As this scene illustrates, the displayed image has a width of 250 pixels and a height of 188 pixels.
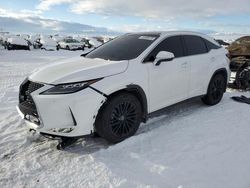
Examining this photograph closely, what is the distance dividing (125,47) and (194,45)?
1544 mm

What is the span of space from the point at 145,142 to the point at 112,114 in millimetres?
722

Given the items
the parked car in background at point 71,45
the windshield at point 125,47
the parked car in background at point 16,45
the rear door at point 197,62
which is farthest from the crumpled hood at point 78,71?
the parked car in background at point 71,45

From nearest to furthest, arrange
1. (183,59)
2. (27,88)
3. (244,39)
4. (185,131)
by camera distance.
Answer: (27,88) < (185,131) < (183,59) < (244,39)

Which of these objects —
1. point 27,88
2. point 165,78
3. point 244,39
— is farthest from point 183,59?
point 244,39

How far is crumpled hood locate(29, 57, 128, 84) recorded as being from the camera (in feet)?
14.0

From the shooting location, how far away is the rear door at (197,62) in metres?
5.86

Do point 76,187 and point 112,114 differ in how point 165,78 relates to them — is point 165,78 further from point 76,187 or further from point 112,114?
point 76,187

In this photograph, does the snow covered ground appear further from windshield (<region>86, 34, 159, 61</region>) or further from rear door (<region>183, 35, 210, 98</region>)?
windshield (<region>86, 34, 159, 61</region>)

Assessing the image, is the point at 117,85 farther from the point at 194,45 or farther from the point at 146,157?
the point at 194,45

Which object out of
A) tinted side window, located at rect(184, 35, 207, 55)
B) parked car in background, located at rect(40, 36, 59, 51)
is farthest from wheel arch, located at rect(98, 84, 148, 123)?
parked car in background, located at rect(40, 36, 59, 51)

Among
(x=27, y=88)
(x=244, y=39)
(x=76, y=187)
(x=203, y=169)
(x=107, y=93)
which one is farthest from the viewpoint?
(x=244, y=39)

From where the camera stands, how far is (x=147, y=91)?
4926mm

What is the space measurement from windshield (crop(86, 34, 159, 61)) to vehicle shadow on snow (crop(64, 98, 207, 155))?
111cm

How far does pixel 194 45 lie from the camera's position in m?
6.11
